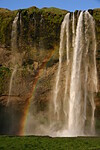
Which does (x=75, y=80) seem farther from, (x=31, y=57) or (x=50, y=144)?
(x=50, y=144)

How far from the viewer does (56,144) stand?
57.3ft

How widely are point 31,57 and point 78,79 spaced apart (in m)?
4.82

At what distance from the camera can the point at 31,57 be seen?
90.8 ft

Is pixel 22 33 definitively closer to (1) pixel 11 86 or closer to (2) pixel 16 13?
(2) pixel 16 13

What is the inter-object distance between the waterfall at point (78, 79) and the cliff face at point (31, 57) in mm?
647

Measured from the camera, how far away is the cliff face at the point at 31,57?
2730cm

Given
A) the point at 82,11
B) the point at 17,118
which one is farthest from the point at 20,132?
the point at 82,11

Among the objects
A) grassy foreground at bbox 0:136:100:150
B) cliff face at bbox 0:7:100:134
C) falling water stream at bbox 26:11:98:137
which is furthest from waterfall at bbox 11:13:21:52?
grassy foreground at bbox 0:136:100:150

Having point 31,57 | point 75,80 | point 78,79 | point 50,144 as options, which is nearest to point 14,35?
point 31,57

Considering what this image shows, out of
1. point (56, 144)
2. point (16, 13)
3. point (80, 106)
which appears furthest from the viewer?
point (16, 13)

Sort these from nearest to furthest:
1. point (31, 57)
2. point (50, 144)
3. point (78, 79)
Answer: point (50, 144) < point (78, 79) < point (31, 57)

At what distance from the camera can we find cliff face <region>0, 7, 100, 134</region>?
27.3 metres

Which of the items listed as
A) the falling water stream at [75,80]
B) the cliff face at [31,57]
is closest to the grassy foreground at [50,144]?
the falling water stream at [75,80]

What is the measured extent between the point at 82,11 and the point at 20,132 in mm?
12339
